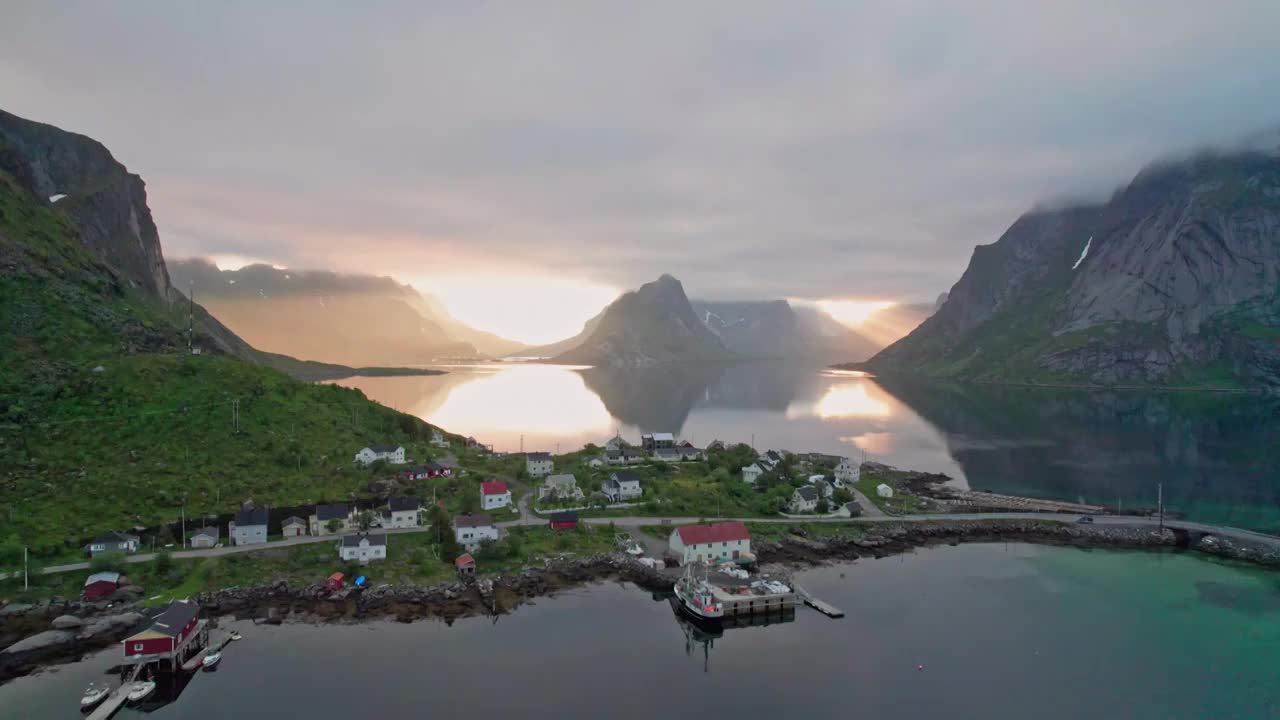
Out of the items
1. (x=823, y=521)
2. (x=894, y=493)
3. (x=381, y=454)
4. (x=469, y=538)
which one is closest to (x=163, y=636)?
(x=469, y=538)

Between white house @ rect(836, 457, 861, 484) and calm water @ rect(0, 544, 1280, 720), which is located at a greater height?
white house @ rect(836, 457, 861, 484)

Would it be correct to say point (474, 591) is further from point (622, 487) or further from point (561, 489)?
point (622, 487)

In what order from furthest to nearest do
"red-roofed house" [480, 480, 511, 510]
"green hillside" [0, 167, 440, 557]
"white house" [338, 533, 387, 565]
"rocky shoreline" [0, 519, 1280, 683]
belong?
1. "red-roofed house" [480, 480, 511, 510]
2. "green hillside" [0, 167, 440, 557]
3. "white house" [338, 533, 387, 565]
4. "rocky shoreline" [0, 519, 1280, 683]

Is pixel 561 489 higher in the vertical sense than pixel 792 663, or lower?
higher

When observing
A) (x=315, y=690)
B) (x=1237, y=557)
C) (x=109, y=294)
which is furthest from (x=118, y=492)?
(x=1237, y=557)

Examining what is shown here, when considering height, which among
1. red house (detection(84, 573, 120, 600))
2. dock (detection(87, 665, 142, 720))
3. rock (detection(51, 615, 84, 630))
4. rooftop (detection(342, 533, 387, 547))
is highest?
rooftop (detection(342, 533, 387, 547))

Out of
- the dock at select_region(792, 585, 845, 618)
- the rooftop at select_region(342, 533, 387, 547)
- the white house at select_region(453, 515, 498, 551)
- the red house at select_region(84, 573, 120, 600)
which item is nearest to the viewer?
the red house at select_region(84, 573, 120, 600)

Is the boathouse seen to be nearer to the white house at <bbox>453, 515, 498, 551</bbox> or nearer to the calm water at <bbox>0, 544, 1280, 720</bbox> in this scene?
the calm water at <bbox>0, 544, 1280, 720</bbox>

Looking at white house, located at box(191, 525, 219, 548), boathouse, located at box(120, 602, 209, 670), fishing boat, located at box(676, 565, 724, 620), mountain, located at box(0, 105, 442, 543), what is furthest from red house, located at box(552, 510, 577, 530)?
boathouse, located at box(120, 602, 209, 670)
